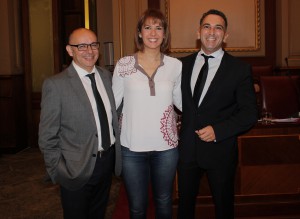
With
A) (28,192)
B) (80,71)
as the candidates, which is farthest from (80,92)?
(28,192)

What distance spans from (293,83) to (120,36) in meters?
2.69

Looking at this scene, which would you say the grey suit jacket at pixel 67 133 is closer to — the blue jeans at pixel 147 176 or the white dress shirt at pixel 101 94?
the white dress shirt at pixel 101 94

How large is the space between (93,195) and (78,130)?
0.38 m

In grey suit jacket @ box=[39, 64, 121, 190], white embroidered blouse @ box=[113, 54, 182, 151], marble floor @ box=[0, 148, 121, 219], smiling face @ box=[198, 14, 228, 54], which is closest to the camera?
grey suit jacket @ box=[39, 64, 121, 190]

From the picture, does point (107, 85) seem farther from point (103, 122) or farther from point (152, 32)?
point (152, 32)

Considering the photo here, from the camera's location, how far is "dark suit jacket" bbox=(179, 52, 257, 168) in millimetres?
2100

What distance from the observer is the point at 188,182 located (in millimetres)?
2217

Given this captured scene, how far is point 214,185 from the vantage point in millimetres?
Answer: 2182

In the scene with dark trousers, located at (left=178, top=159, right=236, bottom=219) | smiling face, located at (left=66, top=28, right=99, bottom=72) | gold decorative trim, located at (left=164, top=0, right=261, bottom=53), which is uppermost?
gold decorative trim, located at (left=164, top=0, right=261, bottom=53)

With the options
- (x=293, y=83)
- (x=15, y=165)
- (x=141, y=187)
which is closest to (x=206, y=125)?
(x=141, y=187)

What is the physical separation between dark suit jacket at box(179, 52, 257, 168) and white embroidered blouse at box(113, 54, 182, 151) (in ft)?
0.33

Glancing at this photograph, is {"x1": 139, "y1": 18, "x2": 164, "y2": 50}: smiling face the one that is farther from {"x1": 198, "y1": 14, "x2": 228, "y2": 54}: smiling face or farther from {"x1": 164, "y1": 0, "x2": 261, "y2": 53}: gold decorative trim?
{"x1": 164, "y1": 0, "x2": 261, "y2": 53}: gold decorative trim

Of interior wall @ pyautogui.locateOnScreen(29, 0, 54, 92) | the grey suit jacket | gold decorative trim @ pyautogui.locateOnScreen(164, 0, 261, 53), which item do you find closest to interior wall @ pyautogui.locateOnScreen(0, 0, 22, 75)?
interior wall @ pyautogui.locateOnScreen(29, 0, 54, 92)

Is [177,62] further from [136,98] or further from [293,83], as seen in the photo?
[293,83]
